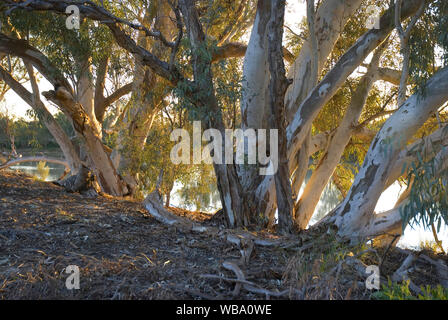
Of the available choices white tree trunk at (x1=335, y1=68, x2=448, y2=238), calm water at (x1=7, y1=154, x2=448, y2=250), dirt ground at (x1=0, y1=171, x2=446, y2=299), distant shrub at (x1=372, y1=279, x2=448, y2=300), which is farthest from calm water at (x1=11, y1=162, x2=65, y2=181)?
distant shrub at (x1=372, y1=279, x2=448, y2=300)

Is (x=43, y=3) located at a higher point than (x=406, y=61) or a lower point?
higher

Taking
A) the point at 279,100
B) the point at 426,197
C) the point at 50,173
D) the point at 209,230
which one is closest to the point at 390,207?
the point at 279,100

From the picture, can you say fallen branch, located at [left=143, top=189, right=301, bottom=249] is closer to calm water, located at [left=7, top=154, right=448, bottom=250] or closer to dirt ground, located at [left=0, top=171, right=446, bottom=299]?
dirt ground, located at [left=0, top=171, right=446, bottom=299]

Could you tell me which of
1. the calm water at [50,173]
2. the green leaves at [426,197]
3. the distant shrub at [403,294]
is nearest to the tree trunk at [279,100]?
the green leaves at [426,197]

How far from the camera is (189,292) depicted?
2.25 metres

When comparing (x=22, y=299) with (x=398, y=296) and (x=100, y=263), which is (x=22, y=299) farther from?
(x=398, y=296)

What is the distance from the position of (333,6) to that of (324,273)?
12.0ft

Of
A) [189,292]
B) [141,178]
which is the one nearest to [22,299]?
[189,292]

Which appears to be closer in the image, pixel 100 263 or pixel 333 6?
pixel 100 263

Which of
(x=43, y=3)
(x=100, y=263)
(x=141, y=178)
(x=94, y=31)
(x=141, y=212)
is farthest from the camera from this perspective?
(x=141, y=178)

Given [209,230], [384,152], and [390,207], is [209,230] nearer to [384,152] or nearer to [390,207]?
[384,152]

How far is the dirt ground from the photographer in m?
2.24
